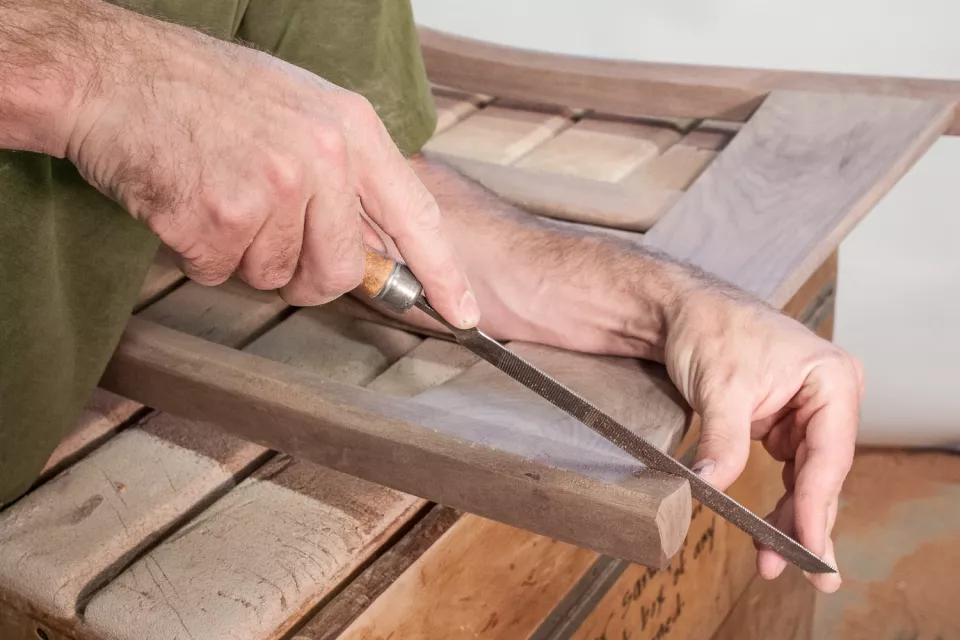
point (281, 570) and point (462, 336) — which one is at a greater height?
point (462, 336)

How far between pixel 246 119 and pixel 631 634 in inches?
26.4

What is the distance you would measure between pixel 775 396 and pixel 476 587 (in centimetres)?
29

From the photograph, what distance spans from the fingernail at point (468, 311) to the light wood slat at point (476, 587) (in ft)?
0.60

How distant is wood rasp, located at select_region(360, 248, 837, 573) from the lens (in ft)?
2.41

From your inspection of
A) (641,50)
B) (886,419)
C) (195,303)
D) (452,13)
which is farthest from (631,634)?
(452,13)

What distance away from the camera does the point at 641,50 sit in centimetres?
204

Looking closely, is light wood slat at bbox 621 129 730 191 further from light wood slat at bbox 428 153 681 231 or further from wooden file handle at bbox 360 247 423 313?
wooden file handle at bbox 360 247 423 313

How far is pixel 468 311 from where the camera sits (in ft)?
2.45

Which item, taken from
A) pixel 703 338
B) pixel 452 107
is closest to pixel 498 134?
pixel 452 107

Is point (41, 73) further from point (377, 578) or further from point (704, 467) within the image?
point (704, 467)

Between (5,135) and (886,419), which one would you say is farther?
(886,419)

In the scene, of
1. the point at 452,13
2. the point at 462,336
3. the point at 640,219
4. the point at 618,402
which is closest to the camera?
the point at 462,336

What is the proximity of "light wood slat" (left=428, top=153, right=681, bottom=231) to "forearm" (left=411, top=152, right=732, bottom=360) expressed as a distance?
0.13 meters

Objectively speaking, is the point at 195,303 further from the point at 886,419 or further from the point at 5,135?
the point at 886,419
